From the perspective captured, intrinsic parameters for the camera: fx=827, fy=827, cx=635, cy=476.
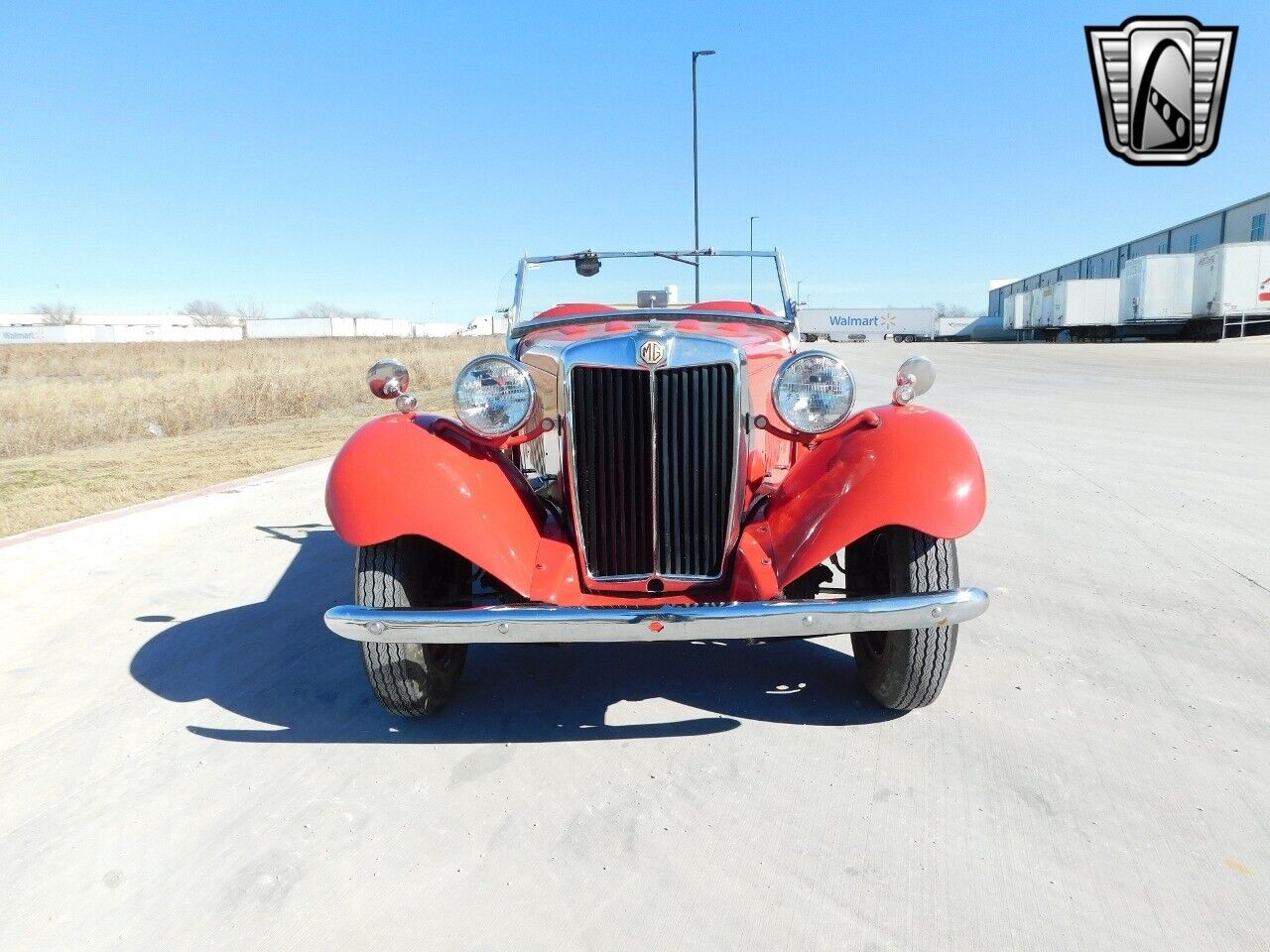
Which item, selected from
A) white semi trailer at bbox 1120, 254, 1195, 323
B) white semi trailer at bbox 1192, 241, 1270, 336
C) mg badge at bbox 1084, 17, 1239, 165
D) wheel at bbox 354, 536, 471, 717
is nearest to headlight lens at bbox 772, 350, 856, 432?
wheel at bbox 354, 536, 471, 717

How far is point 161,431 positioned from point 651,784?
12.1 meters

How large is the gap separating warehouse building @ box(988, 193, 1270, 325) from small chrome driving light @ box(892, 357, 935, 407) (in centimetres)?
3599

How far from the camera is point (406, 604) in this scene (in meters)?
2.65

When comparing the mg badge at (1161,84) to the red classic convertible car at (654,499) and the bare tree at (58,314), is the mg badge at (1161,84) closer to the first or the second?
the red classic convertible car at (654,499)

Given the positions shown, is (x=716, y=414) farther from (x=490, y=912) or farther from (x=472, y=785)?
(x=490, y=912)

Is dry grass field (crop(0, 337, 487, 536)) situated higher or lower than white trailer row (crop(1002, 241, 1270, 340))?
lower

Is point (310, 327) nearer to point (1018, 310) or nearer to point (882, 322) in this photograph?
point (882, 322)

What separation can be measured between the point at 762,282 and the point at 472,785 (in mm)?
3229

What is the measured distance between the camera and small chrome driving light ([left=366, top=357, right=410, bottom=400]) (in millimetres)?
3031

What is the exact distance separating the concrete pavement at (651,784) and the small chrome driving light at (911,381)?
1.05 m

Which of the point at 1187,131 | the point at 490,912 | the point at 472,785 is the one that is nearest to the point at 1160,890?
the point at 490,912

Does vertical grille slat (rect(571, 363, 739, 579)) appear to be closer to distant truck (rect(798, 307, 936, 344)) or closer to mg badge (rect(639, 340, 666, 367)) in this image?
mg badge (rect(639, 340, 666, 367))

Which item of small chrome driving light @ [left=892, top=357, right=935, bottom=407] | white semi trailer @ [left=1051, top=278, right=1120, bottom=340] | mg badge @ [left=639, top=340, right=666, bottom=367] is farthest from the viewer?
white semi trailer @ [left=1051, top=278, right=1120, bottom=340]

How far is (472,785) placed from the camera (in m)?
2.43
